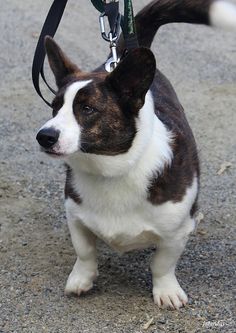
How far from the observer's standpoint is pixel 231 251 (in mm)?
4207

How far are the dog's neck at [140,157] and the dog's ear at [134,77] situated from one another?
108mm

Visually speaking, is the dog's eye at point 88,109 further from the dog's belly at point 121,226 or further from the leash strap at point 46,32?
the leash strap at point 46,32

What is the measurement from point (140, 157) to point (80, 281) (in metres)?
0.80

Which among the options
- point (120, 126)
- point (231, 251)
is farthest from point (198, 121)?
point (120, 126)

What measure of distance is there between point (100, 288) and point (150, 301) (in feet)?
0.90

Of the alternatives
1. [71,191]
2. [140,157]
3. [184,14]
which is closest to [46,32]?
[184,14]

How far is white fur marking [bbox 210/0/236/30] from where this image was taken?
3.85 meters

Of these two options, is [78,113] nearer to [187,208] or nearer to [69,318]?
[187,208]

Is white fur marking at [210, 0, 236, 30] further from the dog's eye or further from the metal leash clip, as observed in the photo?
the dog's eye

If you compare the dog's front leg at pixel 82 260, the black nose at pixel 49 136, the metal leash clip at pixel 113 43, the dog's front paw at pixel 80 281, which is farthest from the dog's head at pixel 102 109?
the dog's front paw at pixel 80 281

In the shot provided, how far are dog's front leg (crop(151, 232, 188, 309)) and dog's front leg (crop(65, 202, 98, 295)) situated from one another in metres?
0.30

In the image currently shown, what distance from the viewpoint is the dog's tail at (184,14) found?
389 cm

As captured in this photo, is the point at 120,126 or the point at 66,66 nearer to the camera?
the point at 120,126

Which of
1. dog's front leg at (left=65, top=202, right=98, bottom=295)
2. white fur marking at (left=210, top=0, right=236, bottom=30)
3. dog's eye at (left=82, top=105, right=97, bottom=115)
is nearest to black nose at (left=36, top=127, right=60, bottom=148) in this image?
dog's eye at (left=82, top=105, right=97, bottom=115)
